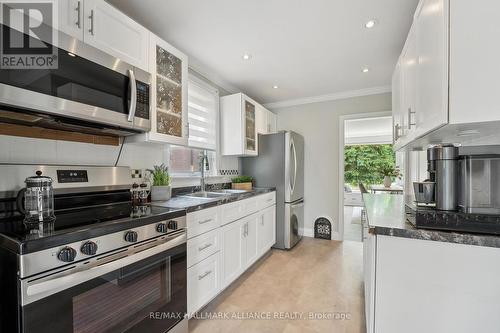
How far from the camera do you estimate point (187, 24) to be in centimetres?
198

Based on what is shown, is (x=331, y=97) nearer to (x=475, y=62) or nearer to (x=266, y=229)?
(x=266, y=229)

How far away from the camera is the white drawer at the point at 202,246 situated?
5.69ft

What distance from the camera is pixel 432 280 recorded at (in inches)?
41.5

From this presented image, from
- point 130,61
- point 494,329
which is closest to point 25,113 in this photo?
point 130,61

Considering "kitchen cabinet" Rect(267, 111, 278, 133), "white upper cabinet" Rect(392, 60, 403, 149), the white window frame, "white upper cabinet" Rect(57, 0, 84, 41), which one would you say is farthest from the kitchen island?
"kitchen cabinet" Rect(267, 111, 278, 133)

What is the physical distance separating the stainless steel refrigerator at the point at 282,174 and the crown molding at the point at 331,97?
2.75ft

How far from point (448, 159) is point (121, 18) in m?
2.08

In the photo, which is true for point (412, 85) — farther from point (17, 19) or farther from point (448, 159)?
point (17, 19)

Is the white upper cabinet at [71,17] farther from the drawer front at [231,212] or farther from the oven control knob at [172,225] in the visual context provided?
the drawer front at [231,212]

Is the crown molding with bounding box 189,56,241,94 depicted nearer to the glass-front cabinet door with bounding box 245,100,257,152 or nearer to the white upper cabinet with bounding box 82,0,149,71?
the glass-front cabinet door with bounding box 245,100,257,152

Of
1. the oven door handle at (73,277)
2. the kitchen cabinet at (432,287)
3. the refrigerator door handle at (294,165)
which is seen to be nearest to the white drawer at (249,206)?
the refrigerator door handle at (294,165)

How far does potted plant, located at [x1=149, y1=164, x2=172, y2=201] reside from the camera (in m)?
2.05

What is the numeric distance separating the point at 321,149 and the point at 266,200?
1521 mm

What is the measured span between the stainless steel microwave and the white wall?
296 centimetres
